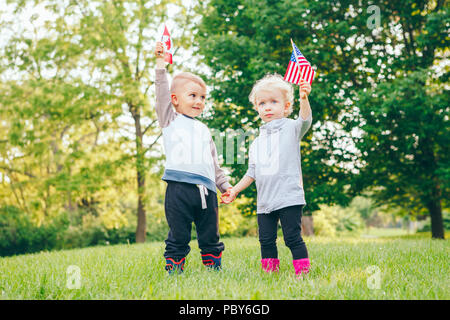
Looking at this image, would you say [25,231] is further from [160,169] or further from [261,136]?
[261,136]

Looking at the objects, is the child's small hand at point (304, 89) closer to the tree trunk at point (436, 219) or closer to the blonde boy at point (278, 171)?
the blonde boy at point (278, 171)

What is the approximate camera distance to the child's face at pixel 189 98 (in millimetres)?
3483

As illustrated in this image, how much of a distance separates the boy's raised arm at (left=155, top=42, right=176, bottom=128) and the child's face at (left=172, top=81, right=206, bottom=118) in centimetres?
14

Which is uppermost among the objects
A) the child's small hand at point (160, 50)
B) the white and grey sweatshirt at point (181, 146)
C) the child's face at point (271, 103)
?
the child's small hand at point (160, 50)

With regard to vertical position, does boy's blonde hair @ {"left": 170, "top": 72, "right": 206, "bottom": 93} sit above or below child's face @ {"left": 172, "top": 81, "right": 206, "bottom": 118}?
above

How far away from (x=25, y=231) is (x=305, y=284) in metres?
12.8

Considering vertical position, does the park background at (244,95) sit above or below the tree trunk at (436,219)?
above

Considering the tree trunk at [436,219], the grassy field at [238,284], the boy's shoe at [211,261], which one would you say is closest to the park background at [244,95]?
the tree trunk at [436,219]

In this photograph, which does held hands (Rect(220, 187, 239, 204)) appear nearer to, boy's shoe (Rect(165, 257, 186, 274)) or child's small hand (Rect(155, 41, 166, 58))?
boy's shoe (Rect(165, 257, 186, 274))

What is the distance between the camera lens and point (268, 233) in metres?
3.40

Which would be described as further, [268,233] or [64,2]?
[64,2]

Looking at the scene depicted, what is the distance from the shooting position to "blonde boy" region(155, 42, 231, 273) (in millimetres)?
3256

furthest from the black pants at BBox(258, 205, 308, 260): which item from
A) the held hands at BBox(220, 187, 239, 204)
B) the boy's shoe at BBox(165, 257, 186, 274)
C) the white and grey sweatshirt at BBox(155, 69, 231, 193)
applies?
the boy's shoe at BBox(165, 257, 186, 274)
